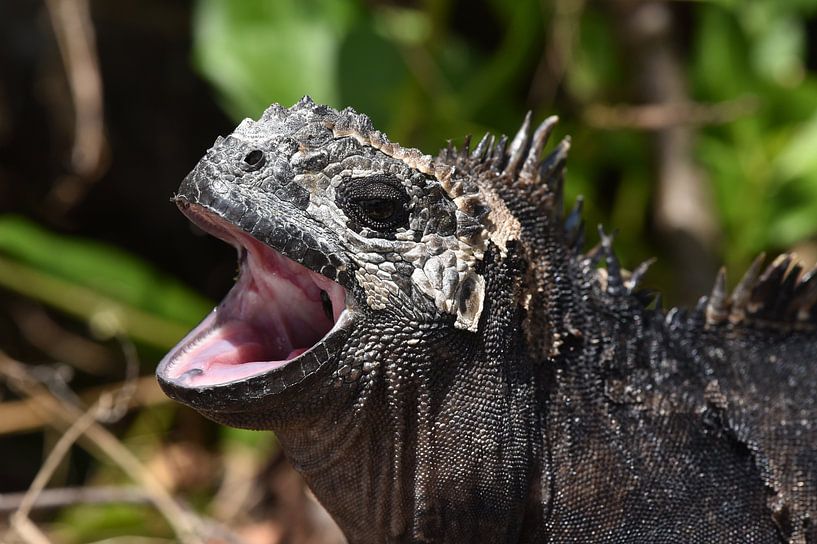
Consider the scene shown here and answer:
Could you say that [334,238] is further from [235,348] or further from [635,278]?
[635,278]

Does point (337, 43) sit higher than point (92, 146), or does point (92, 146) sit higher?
point (337, 43)

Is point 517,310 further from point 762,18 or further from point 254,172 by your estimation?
point 762,18

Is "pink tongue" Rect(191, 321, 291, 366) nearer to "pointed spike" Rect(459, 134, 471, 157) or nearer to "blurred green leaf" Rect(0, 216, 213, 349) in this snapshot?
"pointed spike" Rect(459, 134, 471, 157)

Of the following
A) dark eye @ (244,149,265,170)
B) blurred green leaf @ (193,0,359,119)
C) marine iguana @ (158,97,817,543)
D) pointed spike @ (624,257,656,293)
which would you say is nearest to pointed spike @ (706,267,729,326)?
marine iguana @ (158,97,817,543)

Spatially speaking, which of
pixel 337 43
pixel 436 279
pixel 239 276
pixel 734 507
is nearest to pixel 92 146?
pixel 337 43

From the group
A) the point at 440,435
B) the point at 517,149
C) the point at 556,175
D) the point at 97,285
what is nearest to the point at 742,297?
the point at 556,175

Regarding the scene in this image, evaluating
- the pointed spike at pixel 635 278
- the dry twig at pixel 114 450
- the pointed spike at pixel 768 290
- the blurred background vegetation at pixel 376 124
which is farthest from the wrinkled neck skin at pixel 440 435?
the blurred background vegetation at pixel 376 124
